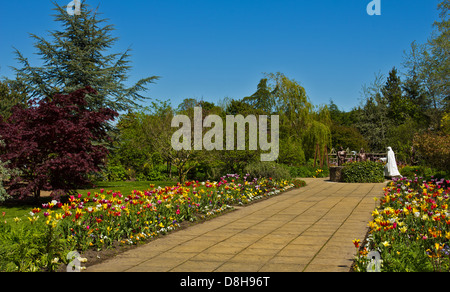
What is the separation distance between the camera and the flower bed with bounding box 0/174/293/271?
4176mm

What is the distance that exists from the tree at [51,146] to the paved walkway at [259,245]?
408 centimetres

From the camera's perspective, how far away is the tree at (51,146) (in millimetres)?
9250

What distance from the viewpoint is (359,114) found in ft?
122

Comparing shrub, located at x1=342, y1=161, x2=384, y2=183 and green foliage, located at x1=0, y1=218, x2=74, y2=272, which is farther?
shrub, located at x1=342, y1=161, x2=384, y2=183

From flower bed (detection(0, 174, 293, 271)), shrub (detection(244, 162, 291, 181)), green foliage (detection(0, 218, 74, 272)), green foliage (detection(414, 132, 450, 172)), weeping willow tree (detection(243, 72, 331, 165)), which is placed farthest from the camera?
weeping willow tree (detection(243, 72, 331, 165))

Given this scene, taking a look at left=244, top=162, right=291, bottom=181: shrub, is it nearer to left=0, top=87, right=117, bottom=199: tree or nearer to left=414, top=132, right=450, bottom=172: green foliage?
left=414, top=132, right=450, bottom=172: green foliage

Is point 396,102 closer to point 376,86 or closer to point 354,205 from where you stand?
point 376,86

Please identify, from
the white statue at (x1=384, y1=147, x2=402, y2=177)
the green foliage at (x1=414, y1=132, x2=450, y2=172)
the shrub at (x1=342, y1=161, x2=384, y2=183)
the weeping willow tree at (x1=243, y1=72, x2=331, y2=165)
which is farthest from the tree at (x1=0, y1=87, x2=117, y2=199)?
the weeping willow tree at (x1=243, y1=72, x2=331, y2=165)

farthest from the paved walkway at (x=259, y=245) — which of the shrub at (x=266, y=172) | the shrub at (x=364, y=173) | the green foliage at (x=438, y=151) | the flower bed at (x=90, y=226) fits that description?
the shrub at (x=364, y=173)

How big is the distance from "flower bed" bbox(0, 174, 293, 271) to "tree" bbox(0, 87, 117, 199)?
123 inches

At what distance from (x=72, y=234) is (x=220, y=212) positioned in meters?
3.60

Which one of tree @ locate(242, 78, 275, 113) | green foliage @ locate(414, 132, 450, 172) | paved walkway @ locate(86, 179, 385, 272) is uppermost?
tree @ locate(242, 78, 275, 113)

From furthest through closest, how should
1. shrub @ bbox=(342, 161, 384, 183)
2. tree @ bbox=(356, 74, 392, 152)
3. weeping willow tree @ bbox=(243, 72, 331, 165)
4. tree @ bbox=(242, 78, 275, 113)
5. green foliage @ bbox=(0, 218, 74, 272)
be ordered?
1. tree @ bbox=(242, 78, 275, 113)
2. tree @ bbox=(356, 74, 392, 152)
3. weeping willow tree @ bbox=(243, 72, 331, 165)
4. shrub @ bbox=(342, 161, 384, 183)
5. green foliage @ bbox=(0, 218, 74, 272)
